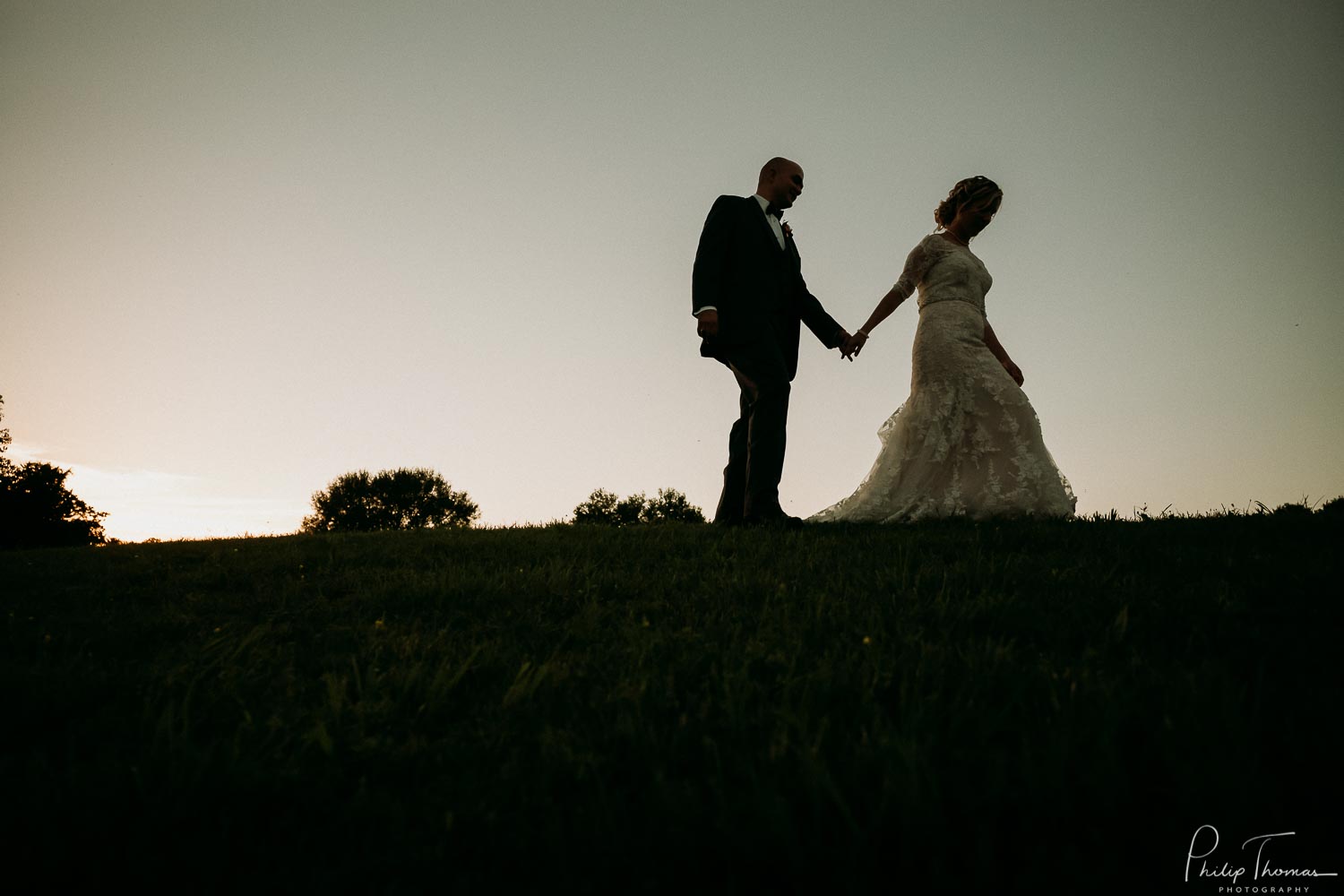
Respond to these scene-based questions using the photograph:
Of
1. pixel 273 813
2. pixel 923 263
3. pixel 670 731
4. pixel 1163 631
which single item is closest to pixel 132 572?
pixel 273 813

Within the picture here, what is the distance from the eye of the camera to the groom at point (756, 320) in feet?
21.7

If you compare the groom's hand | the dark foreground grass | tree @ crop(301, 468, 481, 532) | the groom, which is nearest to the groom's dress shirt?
the groom

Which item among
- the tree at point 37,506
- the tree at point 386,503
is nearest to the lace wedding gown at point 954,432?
the tree at point 37,506

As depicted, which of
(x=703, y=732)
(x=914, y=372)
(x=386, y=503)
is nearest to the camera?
(x=703, y=732)

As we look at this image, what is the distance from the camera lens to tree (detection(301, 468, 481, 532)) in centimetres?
4709

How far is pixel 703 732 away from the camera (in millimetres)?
1938

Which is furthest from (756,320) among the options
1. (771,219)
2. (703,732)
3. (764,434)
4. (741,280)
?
(703,732)

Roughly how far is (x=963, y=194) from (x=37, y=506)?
47.3 m

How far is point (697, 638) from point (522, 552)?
279cm

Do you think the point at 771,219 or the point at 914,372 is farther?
the point at 914,372

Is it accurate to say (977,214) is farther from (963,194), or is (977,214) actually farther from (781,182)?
(781,182)

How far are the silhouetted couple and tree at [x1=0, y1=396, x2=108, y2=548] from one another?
132ft

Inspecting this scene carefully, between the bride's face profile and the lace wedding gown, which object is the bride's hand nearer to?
the lace wedding gown

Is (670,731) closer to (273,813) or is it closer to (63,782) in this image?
(273,813)
